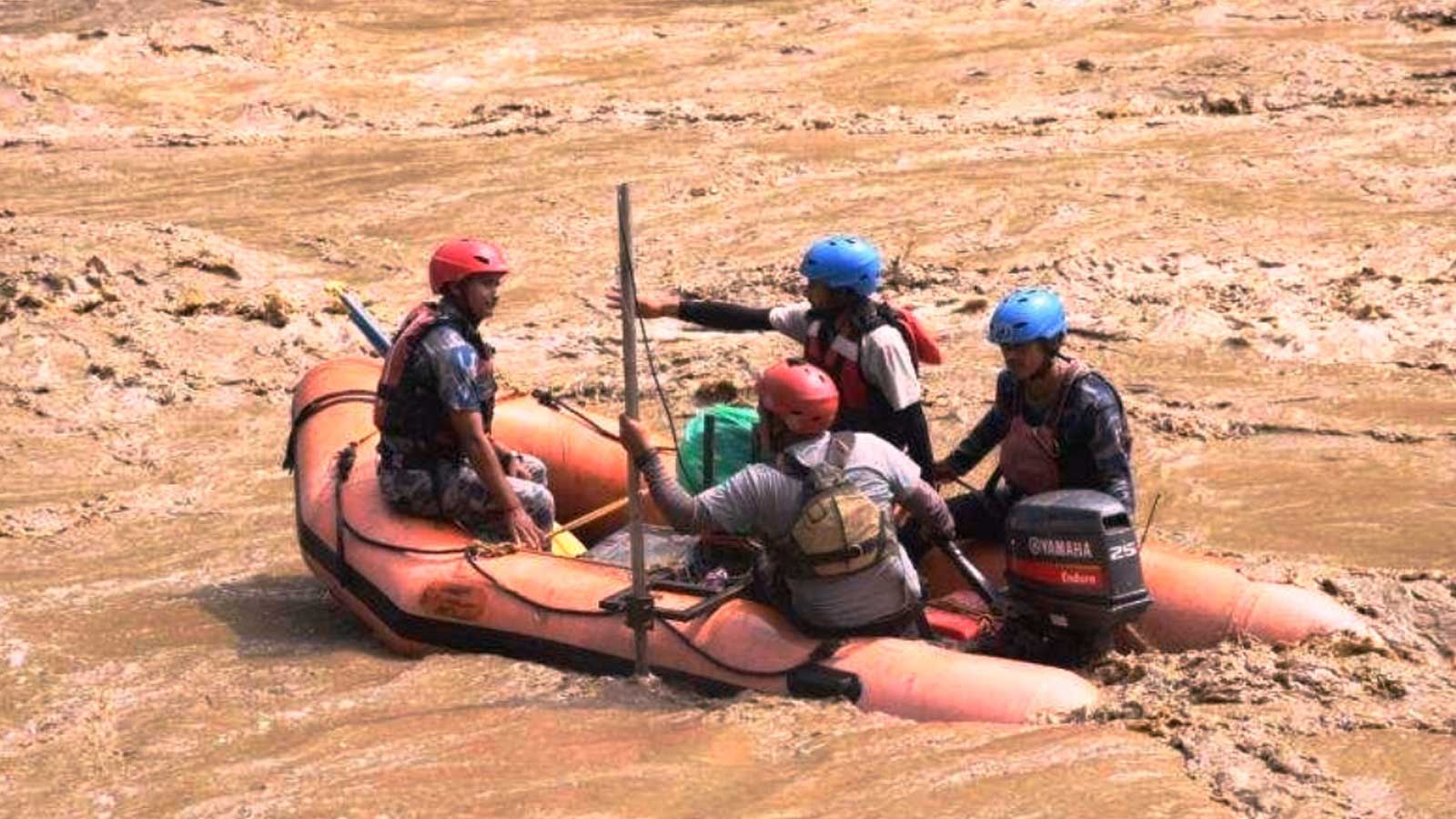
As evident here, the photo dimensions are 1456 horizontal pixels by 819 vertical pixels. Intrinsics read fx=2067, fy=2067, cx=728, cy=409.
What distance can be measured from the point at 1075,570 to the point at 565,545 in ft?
7.13

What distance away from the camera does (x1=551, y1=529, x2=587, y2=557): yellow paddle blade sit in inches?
293

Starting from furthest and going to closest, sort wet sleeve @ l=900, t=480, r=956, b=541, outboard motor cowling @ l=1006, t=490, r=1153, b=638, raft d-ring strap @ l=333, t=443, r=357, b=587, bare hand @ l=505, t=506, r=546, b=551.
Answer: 1. raft d-ring strap @ l=333, t=443, r=357, b=587
2. bare hand @ l=505, t=506, r=546, b=551
3. wet sleeve @ l=900, t=480, r=956, b=541
4. outboard motor cowling @ l=1006, t=490, r=1153, b=638

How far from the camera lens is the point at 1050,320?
639 centimetres

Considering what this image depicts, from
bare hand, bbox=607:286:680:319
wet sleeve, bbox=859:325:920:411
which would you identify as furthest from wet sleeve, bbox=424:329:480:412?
wet sleeve, bbox=859:325:920:411

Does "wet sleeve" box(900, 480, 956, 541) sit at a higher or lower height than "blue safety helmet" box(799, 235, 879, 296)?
lower

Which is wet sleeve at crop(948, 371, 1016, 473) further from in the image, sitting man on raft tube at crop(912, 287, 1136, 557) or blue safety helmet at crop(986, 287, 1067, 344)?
blue safety helmet at crop(986, 287, 1067, 344)

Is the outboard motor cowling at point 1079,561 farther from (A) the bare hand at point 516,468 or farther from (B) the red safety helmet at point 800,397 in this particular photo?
(A) the bare hand at point 516,468

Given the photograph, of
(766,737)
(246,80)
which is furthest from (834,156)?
(766,737)

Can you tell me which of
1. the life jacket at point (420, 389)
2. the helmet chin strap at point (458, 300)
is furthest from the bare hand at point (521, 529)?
the helmet chin strap at point (458, 300)

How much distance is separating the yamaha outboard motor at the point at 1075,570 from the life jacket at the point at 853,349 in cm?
86

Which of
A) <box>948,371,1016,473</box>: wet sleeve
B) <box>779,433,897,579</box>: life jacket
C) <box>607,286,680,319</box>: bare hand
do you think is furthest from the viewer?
<box>607,286,680,319</box>: bare hand

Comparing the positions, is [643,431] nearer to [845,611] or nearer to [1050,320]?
[845,611]

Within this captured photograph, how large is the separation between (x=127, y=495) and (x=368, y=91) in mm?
7545

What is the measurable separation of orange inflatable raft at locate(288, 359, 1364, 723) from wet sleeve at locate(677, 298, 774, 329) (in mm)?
933
